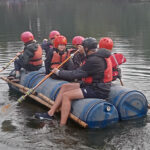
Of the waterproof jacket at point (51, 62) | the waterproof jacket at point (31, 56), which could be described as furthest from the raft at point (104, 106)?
the waterproof jacket at point (31, 56)

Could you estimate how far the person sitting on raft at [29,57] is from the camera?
10.2m

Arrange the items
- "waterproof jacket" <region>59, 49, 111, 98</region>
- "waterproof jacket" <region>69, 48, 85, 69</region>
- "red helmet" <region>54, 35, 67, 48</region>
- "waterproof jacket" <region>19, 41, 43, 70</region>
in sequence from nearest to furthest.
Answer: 1. "waterproof jacket" <region>59, 49, 111, 98</region>
2. "red helmet" <region>54, 35, 67, 48</region>
3. "waterproof jacket" <region>69, 48, 85, 69</region>
4. "waterproof jacket" <region>19, 41, 43, 70</region>

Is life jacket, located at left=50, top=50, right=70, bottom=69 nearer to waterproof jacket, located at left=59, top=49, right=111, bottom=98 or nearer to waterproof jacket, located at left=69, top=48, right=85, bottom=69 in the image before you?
waterproof jacket, located at left=69, top=48, right=85, bottom=69

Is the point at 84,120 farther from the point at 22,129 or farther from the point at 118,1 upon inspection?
the point at 118,1

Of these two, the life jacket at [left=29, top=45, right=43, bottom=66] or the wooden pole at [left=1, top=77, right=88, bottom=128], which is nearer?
the wooden pole at [left=1, top=77, right=88, bottom=128]

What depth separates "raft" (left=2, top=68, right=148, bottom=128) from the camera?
6.91 meters

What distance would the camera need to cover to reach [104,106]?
22.8 ft

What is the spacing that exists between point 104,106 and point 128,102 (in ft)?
2.60

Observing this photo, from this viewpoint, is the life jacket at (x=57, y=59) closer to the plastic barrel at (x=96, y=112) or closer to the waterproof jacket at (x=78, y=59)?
the waterproof jacket at (x=78, y=59)

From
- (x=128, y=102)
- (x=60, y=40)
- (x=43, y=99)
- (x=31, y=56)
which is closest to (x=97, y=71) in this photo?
(x=128, y=102)

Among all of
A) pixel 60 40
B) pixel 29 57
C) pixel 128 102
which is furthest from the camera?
pixel 29 57

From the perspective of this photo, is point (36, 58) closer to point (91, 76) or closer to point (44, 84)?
point (44, 84)

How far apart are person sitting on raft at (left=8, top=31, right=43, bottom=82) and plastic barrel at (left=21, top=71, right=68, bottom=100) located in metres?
0.59

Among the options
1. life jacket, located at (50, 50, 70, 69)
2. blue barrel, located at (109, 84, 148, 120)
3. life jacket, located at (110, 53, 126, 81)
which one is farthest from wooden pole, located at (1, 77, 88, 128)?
life jacket, located at (110, 53, 126, 81)
